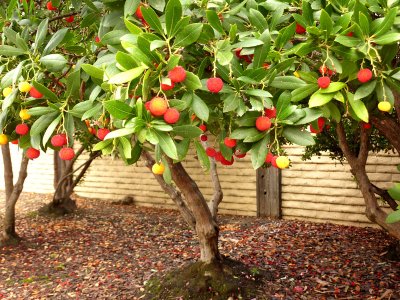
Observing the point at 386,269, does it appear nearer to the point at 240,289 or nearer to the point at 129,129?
the point at 240,289

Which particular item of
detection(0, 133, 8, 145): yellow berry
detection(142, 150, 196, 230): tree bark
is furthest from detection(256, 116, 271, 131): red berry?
detection(142, 150, 196, 230): tree bark

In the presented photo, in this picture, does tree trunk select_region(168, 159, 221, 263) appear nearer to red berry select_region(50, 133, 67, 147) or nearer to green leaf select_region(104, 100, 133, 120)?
red berry select_region(50, 133, 67, 147)

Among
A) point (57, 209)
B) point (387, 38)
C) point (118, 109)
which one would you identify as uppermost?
point (387, 38)

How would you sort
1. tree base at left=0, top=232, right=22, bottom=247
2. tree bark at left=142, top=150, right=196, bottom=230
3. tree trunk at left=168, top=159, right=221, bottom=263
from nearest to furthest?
tree trunk at left=168, top=159, right=221, bottom=263 < tree bark at left=142, top=150, right=196, bottom=230 < tree base at left=0, top=232, right=22, bottom=247

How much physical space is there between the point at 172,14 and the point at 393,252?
3.03 m

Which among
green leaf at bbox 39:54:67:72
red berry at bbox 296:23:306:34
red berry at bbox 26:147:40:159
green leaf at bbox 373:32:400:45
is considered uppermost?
red berry at bbox 296:23:306:34

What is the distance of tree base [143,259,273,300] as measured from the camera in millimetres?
2844

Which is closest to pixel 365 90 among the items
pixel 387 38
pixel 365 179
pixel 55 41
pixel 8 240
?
pixel 387 38

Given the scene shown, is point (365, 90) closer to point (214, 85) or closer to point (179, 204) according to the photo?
point (214, 85)

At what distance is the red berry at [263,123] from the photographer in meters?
1.30

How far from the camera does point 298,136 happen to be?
1330mm

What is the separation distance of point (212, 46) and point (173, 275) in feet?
7.12

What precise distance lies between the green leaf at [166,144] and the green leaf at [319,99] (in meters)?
0.45

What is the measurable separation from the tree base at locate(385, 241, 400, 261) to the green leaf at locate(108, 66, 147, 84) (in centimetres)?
303
